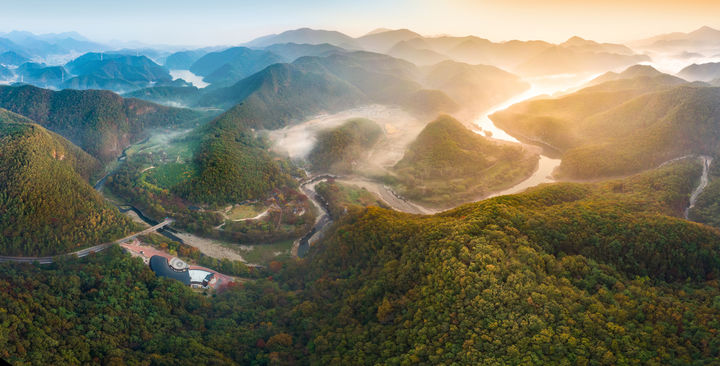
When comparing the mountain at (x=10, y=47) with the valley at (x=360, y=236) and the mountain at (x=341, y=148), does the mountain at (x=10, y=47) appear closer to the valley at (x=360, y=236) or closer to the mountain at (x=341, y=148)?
the valley at (x=360, y=236)

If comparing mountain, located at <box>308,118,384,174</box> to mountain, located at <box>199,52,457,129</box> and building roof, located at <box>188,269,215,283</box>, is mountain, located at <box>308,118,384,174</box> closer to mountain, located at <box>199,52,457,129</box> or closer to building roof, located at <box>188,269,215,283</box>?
mountain, located at <box>199,52,457,129</box>

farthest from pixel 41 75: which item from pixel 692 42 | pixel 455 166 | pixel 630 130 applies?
pixel 692 42

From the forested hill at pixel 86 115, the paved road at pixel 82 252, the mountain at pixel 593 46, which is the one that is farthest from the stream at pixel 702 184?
the mountain at pixel 593 46

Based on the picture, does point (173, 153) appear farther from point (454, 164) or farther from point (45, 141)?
point (454, 164)

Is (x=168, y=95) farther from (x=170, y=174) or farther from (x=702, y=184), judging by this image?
(x=702, y=184)

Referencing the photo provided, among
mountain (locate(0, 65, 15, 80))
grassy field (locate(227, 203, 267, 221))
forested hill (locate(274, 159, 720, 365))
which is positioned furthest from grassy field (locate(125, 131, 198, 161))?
mountain (locate(0, 65, 15, 80))

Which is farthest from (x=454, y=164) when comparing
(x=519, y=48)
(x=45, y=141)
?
(x=519, y=48)
